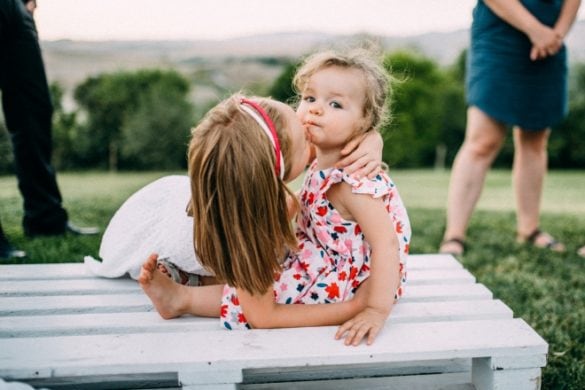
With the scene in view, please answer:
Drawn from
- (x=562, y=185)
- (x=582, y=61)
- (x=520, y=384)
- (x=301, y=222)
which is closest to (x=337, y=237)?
(x=301, y=222)

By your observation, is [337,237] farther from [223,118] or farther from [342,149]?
[223,118]

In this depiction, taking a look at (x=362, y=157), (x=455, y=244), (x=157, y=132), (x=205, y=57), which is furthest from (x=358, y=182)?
(x=205, y=57)

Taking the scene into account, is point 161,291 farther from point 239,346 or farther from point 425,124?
point 425,124

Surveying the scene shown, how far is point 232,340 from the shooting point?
1787 mm

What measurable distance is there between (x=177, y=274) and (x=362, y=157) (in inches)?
33.1

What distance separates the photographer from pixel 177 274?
235 cm

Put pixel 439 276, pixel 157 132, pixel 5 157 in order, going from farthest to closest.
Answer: pixel 157 132 → pixel 5 157 → pixel 439 276

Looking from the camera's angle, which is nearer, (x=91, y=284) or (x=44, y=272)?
(x=91, y=284)

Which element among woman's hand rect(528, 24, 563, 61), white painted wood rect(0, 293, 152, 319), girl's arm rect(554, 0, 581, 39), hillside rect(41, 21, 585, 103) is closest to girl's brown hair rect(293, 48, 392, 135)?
white painted wood rect(0, 293, 152, 319)

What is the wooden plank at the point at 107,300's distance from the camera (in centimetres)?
206

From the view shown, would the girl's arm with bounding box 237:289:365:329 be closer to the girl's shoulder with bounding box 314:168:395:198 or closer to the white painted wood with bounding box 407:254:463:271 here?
the girl's shoulder with bounding box 314:168:395:198

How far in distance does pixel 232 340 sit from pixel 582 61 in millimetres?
22932

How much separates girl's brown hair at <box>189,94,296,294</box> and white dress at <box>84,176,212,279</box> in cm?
46

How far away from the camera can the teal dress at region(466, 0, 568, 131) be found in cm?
356
